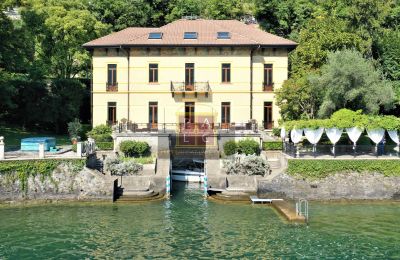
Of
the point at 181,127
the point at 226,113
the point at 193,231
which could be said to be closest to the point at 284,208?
the point at 193,231

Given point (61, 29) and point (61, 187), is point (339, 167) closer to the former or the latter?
point (61, 187)

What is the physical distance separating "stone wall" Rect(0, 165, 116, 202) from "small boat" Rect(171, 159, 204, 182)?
7.27m

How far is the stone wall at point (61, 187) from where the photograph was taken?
31.6m

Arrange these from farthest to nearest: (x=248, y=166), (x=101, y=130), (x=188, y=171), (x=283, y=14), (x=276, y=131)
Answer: (x=283, y=14)
(x=276, y=131)
(x=101, y=130)
(x=188, y=171)
(x=248, y=166)

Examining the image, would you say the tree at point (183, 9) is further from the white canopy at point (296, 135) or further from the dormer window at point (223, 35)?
the white canopy at point (296, 135)

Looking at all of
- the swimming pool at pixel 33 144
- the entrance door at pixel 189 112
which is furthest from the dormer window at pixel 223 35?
the swimming pool at pixel 33 144

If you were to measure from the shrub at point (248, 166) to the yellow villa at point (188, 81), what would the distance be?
9408mm

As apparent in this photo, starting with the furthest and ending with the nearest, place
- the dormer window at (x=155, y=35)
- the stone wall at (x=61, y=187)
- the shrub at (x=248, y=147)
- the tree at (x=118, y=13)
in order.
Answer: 1. the tree at (x=118, y=13)
2. the dormer window at (x=155, y=35)
3. the shrub at (x=248, y=147)
4. the stone wall at (x=61, y=187)

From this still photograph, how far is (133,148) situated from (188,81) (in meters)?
9.49

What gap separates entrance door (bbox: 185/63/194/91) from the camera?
4391 cm

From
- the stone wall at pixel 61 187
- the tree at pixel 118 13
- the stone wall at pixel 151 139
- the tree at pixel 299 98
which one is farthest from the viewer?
the tree at pixel 118 13

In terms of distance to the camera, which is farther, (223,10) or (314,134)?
(223,10)

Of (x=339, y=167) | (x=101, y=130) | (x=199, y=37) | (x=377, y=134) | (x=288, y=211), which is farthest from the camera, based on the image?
(x=199, y=37)

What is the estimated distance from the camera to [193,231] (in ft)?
82.6
